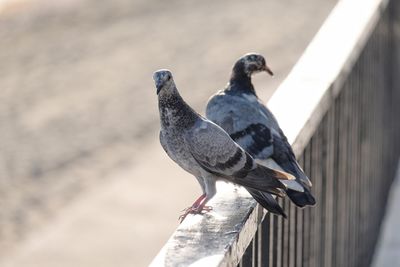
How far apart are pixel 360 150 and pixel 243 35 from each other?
44.2 feet

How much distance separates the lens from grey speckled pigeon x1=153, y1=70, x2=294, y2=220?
4.01 meters

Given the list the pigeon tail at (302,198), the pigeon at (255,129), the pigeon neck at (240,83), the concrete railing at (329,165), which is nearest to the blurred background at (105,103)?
the concrete railing at (329,165)

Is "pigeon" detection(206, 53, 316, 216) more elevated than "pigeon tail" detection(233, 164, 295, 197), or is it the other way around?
"pigeon" detection(206, 53, 316, 216)

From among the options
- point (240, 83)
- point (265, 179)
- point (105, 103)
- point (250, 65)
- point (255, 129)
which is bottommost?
point (265, 179)

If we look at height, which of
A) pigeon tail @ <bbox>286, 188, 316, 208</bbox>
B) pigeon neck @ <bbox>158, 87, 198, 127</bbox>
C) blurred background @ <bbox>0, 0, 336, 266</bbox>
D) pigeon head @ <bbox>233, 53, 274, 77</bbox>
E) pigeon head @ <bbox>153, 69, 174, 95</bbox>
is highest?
blurred background @ <bbox>0, 0, 336, 266</bbox>

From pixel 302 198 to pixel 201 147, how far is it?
1.25 feet

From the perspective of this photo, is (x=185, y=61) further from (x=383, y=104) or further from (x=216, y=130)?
(x=216, y=130)

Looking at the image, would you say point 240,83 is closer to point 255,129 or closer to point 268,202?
point 255,129

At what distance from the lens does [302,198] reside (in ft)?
13.2

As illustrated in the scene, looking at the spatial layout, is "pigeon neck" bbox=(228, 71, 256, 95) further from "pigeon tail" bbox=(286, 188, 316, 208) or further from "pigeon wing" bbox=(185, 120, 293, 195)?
"pigeon tail" bbox=(286, 188, 316, 208)

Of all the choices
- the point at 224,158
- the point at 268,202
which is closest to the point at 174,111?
the point at 224,158

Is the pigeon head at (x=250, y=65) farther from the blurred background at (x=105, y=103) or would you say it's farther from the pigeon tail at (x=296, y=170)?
the blurred background at (x=105, y=103)

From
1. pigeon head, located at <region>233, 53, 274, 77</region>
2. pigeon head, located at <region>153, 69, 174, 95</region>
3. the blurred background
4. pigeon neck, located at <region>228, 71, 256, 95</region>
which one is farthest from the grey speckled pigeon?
the blurred background

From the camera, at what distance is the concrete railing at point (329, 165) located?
3.46 m
